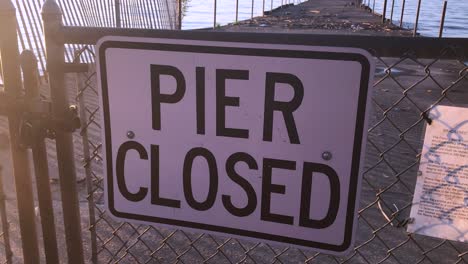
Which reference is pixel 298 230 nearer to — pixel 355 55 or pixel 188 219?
pixel 188 219

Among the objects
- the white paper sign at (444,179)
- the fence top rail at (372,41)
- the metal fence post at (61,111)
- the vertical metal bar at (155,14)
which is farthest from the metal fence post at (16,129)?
the vertical metal bar at (155,14)

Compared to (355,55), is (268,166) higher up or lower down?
lower down

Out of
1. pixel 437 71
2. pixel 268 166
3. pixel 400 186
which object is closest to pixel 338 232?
pixel 268 166

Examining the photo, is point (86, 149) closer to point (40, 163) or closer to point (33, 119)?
point (40, 163)

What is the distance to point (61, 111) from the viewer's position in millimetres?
1996

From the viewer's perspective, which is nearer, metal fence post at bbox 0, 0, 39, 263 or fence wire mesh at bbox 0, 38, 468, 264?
metal fence post at bbox 0, 0, 39, 263

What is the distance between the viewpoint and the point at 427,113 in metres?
1.80

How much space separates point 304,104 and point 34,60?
4.05 feet

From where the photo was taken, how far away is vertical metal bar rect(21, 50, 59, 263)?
1936 mm

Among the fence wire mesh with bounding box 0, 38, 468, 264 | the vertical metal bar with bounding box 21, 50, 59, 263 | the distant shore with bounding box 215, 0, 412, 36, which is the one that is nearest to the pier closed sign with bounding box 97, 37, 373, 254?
the vertical metal bar with bounding box 21, 50, 59, 263

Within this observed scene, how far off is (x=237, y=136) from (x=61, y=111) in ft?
2.72

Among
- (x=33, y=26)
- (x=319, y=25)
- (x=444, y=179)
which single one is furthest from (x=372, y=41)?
(x=319, y=25)

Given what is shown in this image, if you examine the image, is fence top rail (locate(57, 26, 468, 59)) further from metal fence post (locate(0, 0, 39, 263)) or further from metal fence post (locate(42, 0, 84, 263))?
metal fence post (locate(0, 0, 39, 263))

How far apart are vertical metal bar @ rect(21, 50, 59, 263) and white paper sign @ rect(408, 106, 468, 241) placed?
1683 mm
